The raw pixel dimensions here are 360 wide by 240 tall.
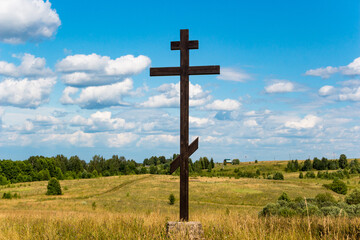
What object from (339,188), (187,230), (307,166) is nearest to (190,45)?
(187,230)

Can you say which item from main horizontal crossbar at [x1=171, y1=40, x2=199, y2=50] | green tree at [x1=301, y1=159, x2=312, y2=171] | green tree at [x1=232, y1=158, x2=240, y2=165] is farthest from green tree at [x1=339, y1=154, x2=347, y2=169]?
main horizontal crossbar at [x1=171, y1=40, x2=199, y2=50]

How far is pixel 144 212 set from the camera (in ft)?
58.6

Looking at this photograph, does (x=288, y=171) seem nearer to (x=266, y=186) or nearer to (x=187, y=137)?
(x=266, y=186)

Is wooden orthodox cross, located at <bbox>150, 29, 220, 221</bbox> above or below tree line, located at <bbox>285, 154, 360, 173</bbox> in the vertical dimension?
above

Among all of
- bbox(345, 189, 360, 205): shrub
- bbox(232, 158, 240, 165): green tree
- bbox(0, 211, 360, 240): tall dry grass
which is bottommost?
bbox(345, 189, 360, 205): shrub

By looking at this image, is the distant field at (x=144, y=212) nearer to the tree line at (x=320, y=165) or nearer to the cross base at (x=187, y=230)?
the cross base at (x=187, y=230)

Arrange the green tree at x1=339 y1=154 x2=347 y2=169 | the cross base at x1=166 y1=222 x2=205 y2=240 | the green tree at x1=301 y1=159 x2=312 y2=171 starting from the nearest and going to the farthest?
the cross base at x1=166 y1=222 x2=205 y2=240, the green tree at x1=301 y1=159 x2=312 y2=171, the green tree at x1=339 y1=154 x2=347 y2=169

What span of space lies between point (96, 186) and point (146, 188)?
9.46 metres

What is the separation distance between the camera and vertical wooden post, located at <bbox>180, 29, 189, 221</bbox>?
7.58 metres

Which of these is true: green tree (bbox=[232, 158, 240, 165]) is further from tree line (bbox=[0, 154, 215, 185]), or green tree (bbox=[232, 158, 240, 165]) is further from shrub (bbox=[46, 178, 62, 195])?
shrub (bbox=[46, 178, 62, 195])

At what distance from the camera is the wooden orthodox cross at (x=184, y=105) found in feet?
24.9

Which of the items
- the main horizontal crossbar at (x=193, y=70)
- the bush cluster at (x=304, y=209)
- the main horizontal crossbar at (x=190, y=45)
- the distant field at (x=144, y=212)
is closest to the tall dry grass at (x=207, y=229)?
the distant field at (x=144, y=212)

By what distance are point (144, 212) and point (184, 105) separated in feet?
38.3

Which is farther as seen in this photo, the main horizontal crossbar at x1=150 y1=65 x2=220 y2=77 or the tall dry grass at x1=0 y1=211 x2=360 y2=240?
the main horizontal crossbar at x1=150 y1=65 x2=220 y2=77
